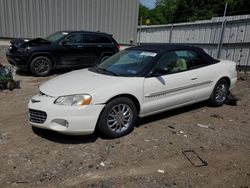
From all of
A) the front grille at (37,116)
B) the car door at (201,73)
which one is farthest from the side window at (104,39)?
the front grille at (37,116)

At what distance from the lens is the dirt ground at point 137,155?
3.39 metres

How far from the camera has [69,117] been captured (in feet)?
13.4

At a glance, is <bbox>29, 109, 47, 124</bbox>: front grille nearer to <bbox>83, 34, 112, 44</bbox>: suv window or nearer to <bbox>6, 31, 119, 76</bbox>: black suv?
<bbox>6, 31, 119, 76</bbox>: black suv

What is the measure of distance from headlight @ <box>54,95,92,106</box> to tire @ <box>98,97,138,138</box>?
12.9 inches

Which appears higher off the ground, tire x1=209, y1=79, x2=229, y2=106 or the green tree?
the green tree

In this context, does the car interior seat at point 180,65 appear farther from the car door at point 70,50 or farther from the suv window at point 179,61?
the car door at point 70,50

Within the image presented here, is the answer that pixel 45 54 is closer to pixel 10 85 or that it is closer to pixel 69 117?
pixel 10 85

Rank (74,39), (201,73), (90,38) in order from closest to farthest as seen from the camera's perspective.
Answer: (201,73) → (74,39) → (90,38)

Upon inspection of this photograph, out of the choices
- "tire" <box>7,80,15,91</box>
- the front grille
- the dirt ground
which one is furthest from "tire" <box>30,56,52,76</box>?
the front grille

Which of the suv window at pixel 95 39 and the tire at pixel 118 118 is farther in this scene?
the suv window at pixel 95 39

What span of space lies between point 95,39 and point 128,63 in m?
6.09

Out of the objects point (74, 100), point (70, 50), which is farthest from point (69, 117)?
point (70, 50)

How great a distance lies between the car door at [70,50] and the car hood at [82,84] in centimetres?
526

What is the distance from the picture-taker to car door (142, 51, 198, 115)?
15.9 feet
